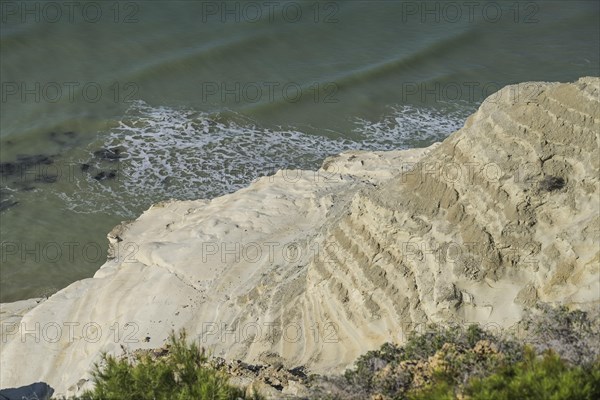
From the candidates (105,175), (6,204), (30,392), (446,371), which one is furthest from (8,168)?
(446,371)

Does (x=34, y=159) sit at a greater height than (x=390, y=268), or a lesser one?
lesser

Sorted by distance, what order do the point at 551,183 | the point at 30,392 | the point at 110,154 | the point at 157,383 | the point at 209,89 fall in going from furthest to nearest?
the point at 209,89, the point at 110,154, the point at 30,392, the point at 551,183, the point at 157,383

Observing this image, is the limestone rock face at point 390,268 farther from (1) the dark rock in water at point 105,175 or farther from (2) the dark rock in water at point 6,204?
(1) the dark rock in water at point 105,175

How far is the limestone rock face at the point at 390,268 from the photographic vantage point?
408 inches

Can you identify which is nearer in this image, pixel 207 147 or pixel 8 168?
pixel 8 168

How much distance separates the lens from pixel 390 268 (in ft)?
37.2

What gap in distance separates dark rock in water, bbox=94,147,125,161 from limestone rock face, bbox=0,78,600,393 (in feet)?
26.6

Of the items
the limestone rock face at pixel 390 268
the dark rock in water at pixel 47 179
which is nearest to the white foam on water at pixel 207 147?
the dark rock in water at pixel 47 179

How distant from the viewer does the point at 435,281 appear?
10.7 m

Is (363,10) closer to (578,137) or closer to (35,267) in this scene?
(35,267)

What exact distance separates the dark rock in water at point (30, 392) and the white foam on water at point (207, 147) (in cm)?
807

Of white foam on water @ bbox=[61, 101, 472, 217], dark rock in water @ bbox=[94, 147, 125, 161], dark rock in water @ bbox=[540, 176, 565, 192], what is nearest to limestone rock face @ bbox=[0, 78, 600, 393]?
dark rock in water @ bbox=[540, 176, 565, 192]

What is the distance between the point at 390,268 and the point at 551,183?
2519 mm

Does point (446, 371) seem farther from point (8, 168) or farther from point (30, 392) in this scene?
point (8, 168)
